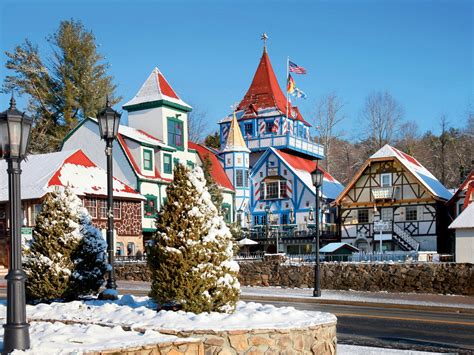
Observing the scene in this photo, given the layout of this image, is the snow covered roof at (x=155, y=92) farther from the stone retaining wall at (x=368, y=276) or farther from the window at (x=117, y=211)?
the stone retaining wall at (x=368, y=276)

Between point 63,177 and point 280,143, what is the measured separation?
2484 centimetres

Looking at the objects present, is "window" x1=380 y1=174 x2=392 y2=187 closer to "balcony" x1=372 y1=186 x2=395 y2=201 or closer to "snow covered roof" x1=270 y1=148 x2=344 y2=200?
"balcony" x1=372 y1=186 x2=395 y2=201

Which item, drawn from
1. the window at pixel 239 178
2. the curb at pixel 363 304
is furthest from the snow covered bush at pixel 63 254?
the window at pixel 239 178

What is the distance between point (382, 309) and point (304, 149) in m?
39.7

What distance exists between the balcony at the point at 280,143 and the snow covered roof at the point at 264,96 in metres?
2.91

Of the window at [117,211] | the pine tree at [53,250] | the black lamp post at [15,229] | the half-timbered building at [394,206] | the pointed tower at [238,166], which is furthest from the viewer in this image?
the pointed tower at [238,166]

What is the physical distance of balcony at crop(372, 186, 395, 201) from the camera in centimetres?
4459

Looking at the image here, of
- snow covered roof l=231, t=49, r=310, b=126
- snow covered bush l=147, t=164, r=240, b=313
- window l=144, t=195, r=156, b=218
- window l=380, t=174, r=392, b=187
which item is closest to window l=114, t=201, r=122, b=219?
window l=144, t=195, r=156, b=218

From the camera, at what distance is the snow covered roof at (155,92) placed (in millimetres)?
43344

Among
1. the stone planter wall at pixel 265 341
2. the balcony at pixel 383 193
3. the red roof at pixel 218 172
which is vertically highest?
the red roof at pixel 218 172

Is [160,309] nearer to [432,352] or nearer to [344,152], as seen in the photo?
[432,352]

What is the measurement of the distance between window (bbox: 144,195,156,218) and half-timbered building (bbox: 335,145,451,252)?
45.2 ft

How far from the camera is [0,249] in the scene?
34.8 metres

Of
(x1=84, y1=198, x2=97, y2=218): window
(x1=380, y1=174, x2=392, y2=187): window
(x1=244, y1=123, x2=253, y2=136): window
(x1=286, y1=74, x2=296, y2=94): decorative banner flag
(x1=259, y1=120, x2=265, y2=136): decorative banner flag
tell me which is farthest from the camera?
(x1=244, y1=123, x2=253, y2=136): window
